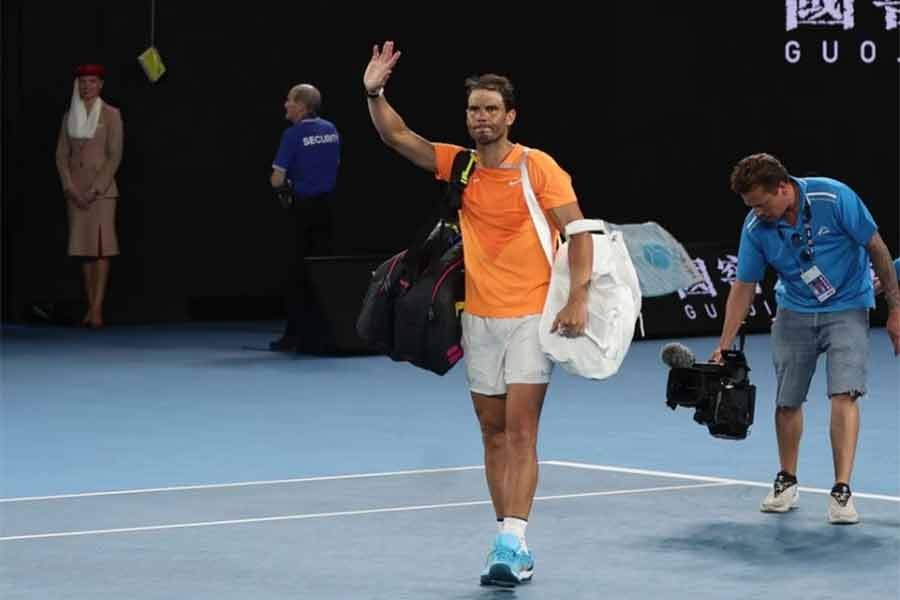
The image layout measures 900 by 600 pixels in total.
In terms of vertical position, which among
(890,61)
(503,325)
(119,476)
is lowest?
(119,476)

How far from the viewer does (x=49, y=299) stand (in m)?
18.4

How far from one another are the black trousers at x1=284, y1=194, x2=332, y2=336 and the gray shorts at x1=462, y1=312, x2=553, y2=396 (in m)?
8.17

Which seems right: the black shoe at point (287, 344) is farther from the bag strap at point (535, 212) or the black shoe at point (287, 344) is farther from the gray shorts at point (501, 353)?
the bag strap at point (535, 212)

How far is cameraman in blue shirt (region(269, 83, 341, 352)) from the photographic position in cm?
1534

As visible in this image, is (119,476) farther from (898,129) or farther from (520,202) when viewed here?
(898,129)

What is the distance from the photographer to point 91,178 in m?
17.7

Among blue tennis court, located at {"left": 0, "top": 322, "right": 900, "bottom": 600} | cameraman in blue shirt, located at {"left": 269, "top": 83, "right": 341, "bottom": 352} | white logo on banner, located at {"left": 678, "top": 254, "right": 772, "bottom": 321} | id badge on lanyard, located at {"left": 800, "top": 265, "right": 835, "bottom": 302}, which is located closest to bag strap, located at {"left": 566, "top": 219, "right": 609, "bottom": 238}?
blue tennis court, located at {"left": 0, "top": 322, "right": 900, "bottom": 600}

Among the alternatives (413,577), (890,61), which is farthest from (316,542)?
(890,61)

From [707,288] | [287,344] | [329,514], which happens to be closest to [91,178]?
[287,344]

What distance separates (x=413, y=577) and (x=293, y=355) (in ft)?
27.9

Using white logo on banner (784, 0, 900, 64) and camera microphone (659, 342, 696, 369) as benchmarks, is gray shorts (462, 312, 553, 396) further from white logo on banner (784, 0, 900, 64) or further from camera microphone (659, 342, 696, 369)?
white logo on banner (784, 0, 900, 64)

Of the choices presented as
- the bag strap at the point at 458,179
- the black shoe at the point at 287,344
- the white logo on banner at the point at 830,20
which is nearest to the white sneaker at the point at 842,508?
the bag strap at the point at 458,179

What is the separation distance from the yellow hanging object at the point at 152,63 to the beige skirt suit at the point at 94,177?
55 cm

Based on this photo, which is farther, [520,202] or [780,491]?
[780,491]
